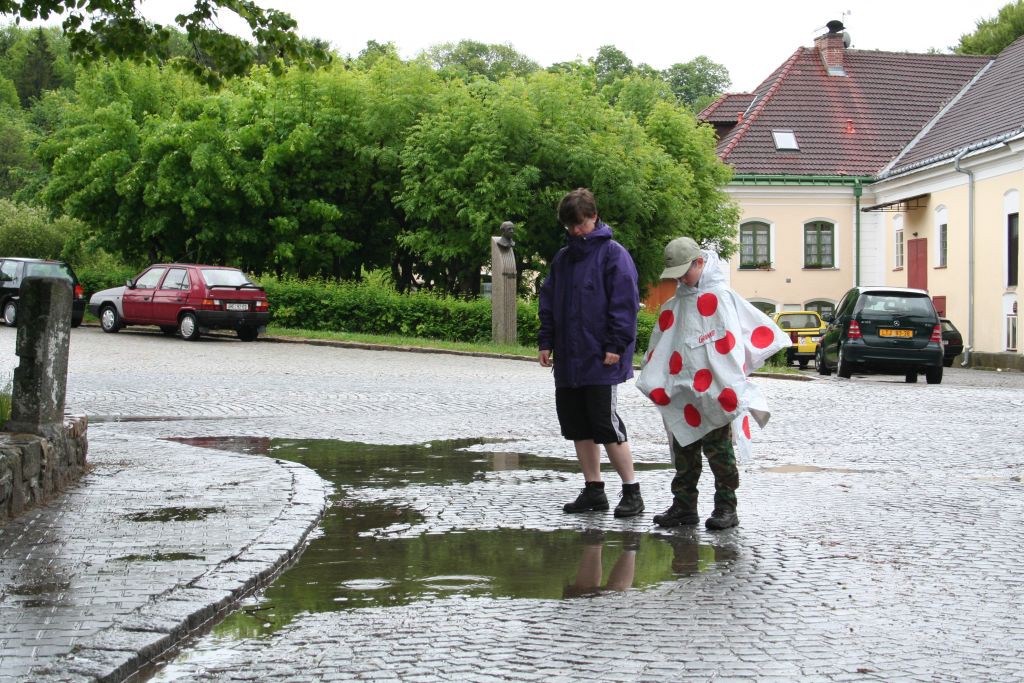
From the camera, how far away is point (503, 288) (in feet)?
96.6

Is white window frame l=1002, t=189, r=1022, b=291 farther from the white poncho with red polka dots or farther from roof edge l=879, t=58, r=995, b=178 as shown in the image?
the white poncho with red polka dots

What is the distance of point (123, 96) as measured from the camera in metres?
37.5

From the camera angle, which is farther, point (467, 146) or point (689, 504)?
point (467, 146)

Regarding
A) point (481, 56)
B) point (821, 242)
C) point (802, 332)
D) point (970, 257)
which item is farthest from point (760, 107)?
point (481, 56)

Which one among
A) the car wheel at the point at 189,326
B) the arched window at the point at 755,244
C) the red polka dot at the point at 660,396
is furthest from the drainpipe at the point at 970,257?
the red polka dot at the point at 660,396

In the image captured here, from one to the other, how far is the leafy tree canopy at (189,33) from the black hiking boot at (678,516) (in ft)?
19.6

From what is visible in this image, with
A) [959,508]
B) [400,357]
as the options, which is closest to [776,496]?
[959,508]

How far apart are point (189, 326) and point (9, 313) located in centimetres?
641

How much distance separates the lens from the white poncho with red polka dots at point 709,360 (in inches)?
294

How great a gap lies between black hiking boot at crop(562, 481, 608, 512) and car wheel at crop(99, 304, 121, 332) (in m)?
26.4

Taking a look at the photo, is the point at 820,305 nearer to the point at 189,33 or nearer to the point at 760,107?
the point at 760,107

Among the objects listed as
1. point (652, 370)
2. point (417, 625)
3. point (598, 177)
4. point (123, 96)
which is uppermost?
point (123, 96)

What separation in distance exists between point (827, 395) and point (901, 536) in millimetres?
Answer: 11624

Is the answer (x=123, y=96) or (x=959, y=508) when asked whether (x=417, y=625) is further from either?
(x=123, y=96)
